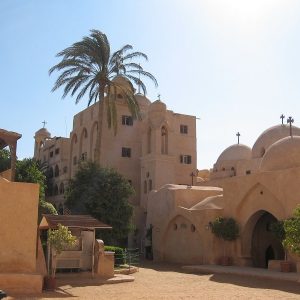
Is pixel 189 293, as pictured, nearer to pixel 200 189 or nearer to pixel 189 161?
pixel 200 189

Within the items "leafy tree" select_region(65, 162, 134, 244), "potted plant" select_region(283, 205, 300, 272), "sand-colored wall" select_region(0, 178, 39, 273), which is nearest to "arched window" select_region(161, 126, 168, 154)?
"leafy tree" select_region(65, 162, 134, 244)

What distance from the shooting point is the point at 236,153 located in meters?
38.7

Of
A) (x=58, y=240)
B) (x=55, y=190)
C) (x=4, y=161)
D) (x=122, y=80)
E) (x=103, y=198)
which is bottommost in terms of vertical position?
(x=58, y=240)

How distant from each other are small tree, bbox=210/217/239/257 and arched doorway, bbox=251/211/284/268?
56.2 inches

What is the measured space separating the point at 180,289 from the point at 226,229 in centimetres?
956

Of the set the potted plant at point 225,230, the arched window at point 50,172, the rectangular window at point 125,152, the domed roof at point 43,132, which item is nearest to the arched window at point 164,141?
the rectangular window at point 125,152

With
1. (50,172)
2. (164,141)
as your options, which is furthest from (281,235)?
(50,172)

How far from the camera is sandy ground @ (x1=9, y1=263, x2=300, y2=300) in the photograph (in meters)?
13.2

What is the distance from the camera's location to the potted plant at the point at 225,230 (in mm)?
24000

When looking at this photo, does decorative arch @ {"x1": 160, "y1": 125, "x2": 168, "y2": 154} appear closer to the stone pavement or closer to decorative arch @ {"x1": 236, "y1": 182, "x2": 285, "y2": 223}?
decorative arch @ {"x1": 236, "y1": 182, "x2": 285, "y2": 223}

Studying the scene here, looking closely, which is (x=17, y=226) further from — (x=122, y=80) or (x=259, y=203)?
(x=122, y=80)

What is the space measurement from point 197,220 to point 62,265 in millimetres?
11873

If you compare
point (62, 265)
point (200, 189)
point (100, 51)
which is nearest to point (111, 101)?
point (100, 51)

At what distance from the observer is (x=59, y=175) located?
46.4 m
